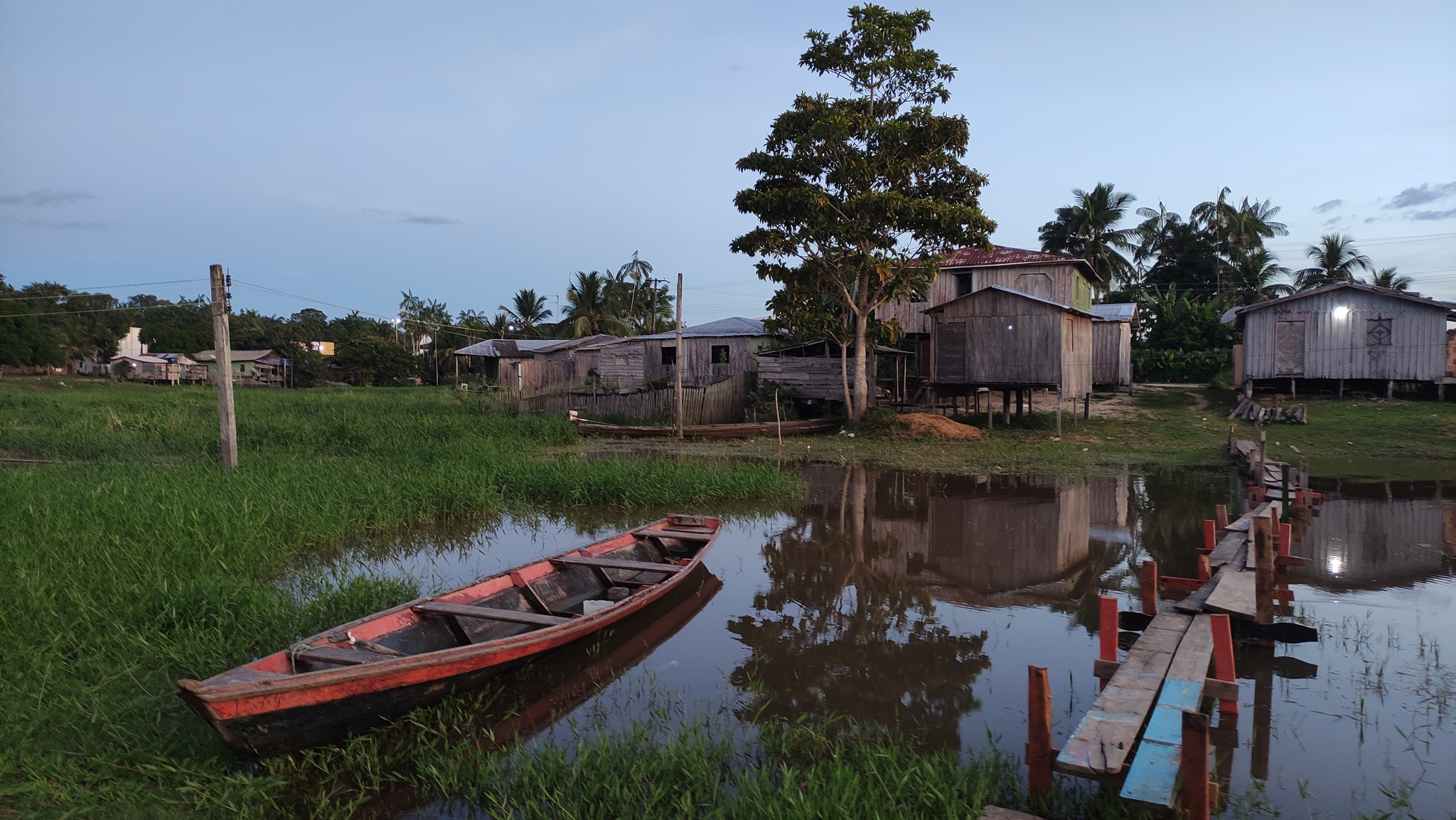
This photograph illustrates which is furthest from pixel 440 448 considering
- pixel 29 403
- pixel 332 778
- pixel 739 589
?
pixel 29 403

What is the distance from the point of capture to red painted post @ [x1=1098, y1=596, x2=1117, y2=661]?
17.0ft

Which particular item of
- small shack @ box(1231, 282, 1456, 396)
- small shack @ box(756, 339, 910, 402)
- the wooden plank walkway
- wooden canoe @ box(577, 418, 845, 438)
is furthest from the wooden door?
the wooden plank walkway

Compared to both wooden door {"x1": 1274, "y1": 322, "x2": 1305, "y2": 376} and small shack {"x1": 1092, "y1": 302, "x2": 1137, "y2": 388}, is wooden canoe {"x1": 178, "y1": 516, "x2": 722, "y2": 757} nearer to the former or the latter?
wooden door {"x1": 1274, "y1": 322, "x2": 1305, "y2": 376}

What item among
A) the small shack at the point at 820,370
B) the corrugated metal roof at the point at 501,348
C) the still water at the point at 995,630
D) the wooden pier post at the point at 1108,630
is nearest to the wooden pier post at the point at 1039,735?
the still water at the point at 995,630

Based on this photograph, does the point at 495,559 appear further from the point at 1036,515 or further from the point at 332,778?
the point at 1036,515

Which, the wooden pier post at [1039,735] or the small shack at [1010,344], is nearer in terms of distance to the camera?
the wooden pier post at [1039,735]

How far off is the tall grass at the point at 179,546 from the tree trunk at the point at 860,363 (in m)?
7.27

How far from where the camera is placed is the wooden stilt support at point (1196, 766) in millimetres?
3459

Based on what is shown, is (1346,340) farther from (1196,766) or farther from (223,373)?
(223,373)

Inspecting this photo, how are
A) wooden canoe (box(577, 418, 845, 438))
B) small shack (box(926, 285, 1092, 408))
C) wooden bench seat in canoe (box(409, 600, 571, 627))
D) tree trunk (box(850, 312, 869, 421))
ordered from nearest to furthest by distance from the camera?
wooden bench seat in canoe (box(409, 600, 571, 627)) → small shack (box(926, 285, 1092, 408)) → tree trunk (box(850, 312, 869, 421)) → wooden canoe (box(577, 418, 845, 438))

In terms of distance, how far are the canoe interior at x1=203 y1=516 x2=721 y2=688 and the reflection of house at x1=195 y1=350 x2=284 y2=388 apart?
Result: 41.2 meters

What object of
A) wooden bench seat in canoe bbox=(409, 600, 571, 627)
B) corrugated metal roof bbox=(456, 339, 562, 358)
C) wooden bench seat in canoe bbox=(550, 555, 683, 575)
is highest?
corrugated metal roof bbox=(456, 339, 562, 358)

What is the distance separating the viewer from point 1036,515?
11.6 m

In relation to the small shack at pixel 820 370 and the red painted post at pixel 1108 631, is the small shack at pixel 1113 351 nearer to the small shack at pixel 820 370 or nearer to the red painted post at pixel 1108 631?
the small shack at pixel 820 370
